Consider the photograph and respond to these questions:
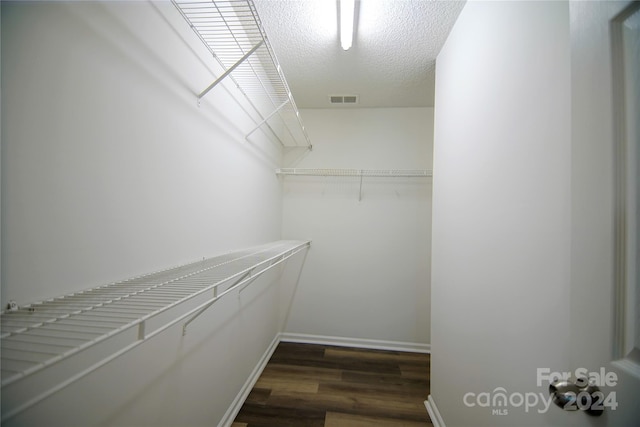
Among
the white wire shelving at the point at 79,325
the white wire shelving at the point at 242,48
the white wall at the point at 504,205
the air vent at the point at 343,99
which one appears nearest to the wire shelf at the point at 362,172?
the white wire shelving at the point at 242,48

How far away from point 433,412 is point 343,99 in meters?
2.76

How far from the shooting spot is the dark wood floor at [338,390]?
1.57 m

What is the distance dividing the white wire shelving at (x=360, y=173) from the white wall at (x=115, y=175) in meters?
1.15

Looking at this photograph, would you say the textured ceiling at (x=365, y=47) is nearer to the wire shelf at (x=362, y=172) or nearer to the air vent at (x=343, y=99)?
the air vent at (x=343, y=99)

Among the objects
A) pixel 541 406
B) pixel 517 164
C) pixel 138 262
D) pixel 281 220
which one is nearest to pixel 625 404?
pixel 541 406

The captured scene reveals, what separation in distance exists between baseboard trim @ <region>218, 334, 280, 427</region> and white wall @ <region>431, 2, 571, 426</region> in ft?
4.44

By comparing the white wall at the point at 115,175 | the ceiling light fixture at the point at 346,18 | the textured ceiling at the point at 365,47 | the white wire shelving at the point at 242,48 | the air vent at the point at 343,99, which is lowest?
the white wall at the point at 115,175

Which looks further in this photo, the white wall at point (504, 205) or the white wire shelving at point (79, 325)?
the white wall at point (504, 205)

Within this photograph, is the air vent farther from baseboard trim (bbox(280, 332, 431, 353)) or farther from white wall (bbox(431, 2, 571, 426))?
baseboard trim (bbox(280, 332, 431, 353))

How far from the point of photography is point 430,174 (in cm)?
238

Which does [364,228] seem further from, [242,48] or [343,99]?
[242,48]

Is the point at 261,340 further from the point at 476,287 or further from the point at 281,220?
the point at 476,287

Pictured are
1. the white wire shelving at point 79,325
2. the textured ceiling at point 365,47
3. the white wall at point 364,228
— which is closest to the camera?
the white wire shelving at point 79,325

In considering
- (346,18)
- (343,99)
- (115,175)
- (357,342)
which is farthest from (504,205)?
(357,342)
